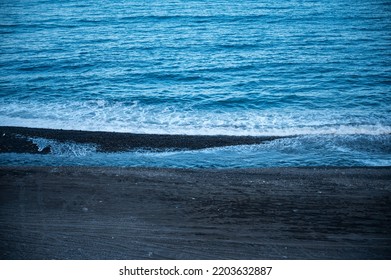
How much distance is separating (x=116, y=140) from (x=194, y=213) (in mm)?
4992

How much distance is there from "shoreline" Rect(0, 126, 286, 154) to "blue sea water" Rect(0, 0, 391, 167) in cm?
42

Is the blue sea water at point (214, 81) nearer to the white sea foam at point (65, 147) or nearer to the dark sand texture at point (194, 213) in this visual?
the white sea foam at point (65, 147)

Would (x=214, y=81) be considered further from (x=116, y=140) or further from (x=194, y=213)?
(x=194, y=213)

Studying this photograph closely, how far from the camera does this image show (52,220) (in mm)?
5758

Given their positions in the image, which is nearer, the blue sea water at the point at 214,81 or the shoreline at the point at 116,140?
the blue sea water at the point at 214,81

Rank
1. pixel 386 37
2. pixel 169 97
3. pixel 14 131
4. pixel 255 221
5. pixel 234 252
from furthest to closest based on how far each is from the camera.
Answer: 1. pixel 386 37
2. pixel 169 97
3. pixel 14 131
4. pixel 255 221
5. pixel 234 252

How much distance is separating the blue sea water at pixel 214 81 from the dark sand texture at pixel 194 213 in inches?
51.3

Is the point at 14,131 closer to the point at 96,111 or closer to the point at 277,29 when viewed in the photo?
the point at 96,111

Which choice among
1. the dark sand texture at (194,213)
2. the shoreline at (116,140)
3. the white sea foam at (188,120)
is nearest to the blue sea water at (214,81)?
the white sea foam at (188,120)

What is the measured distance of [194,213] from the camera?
5930 mm

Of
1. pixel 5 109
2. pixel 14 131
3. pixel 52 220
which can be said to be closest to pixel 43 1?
pixel 5 109

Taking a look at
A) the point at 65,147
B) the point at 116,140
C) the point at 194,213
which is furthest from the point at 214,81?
the point at 194,213

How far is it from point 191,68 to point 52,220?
13341 millimetres

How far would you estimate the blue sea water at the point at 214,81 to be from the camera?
30.7 feet
